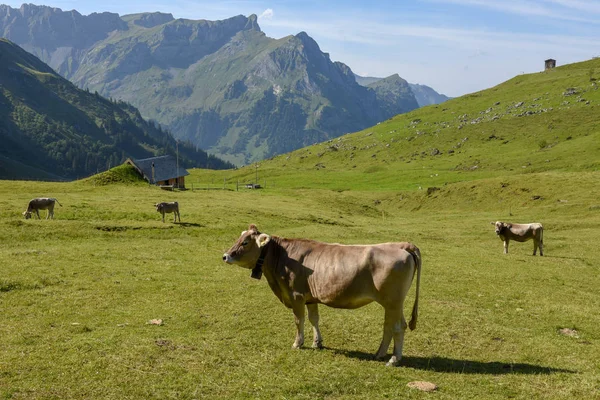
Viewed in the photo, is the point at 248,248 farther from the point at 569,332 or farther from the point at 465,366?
A: the point at 569,332

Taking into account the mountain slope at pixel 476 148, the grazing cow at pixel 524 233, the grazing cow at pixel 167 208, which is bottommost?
the grazing cow at pixel 524 233

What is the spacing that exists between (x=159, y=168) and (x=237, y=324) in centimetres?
7949

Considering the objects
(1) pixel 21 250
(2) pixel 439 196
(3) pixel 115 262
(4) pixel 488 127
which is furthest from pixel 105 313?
(4) pixel 488 127

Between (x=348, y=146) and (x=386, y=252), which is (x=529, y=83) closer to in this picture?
(x=348, y=146)

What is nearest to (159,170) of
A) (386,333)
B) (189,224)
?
(189,224)

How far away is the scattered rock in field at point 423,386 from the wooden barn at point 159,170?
80352mm

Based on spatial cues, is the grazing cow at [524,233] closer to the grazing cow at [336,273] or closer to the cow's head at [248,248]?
the grazing cow at [336,273]

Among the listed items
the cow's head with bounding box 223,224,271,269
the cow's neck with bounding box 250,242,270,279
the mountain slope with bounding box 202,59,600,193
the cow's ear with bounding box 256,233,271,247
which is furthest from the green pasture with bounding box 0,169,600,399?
the mountain slope with bounding box 202,59,600,193

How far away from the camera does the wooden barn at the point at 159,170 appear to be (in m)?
88.7

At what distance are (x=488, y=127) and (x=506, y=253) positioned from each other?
129 metres

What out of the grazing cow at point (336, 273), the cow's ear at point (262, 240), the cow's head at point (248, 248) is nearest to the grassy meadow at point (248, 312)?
A: the grazing cow at point (336, 273)

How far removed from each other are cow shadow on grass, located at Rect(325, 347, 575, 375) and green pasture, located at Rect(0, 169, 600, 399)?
0.22 ft

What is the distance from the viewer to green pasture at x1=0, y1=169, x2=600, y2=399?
489 inches

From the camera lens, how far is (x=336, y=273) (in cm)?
1424
